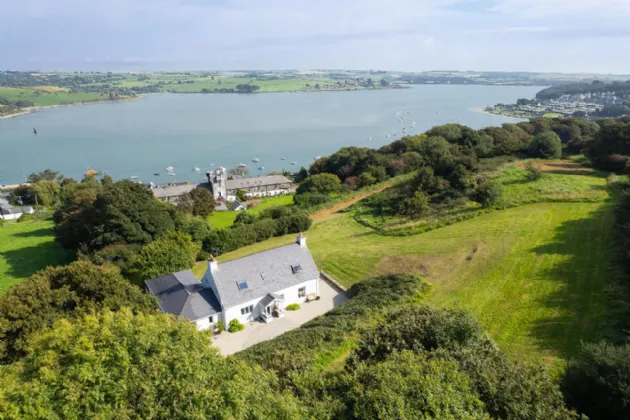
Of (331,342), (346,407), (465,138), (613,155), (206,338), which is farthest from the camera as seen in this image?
(465,138)

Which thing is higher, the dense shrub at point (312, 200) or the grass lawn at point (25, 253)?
the dense shrub at point (312, 200)

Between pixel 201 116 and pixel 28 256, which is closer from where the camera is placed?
pixel 28 256

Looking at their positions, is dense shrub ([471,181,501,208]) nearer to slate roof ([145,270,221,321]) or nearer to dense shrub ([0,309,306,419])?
slate roof ([145,270,221,321])

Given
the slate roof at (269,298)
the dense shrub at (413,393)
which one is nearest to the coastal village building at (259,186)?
the slate roof at (269,298)

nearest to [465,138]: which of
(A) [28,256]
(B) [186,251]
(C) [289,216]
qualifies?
(C) [289,216]

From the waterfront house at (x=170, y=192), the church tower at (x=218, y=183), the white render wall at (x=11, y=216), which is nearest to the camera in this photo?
the white render wall at (x=11, y=216)

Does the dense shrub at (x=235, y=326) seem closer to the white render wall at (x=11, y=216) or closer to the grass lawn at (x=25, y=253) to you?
the grass lawn at (x=25, y=253)

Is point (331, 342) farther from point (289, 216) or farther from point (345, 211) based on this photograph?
point (345, 211)

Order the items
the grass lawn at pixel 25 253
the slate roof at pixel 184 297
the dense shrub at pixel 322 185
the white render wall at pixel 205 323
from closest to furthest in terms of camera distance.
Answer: the white render wall at pixel 205 323
the slate roof at pixel 184 297
the grass lawn at pixel 25 253
the dense shrub at pixel 322 185
